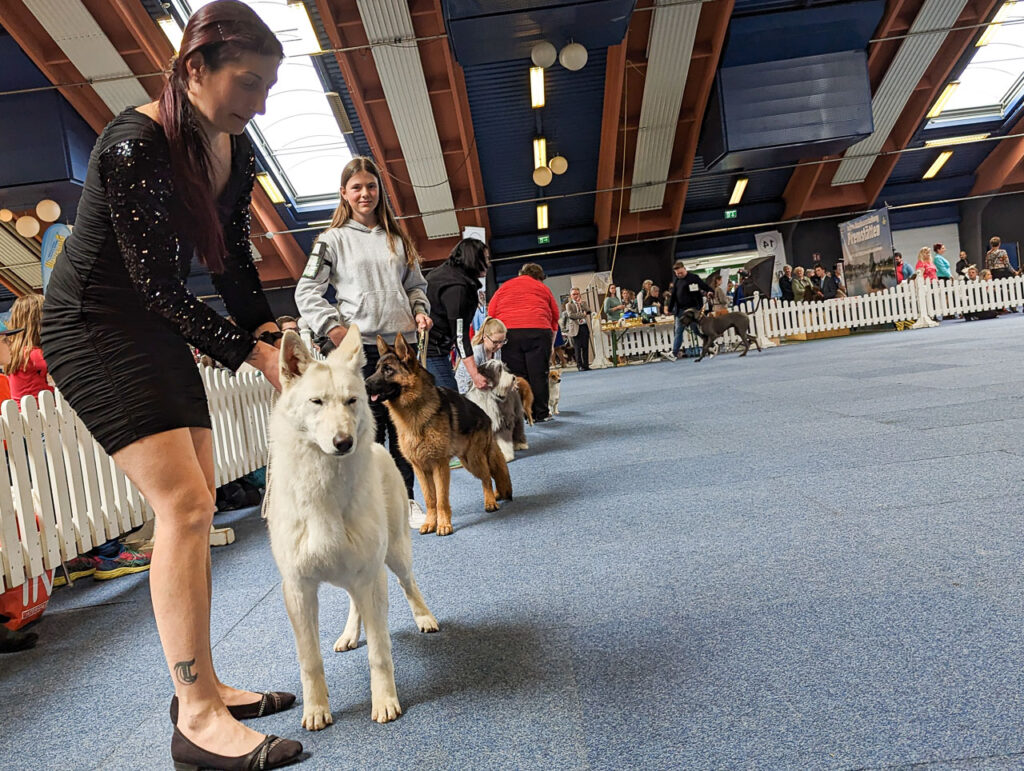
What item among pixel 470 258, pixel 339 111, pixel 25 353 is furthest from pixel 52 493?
pixel 339 111

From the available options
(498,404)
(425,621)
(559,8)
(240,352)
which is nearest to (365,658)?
(425,621)

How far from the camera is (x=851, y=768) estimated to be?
127 centimetres

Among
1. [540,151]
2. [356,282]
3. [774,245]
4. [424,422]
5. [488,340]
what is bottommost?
[424,422]

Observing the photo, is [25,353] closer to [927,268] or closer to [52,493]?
[52,493]

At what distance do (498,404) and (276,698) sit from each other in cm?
407

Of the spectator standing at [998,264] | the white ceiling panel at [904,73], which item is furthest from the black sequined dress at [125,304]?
the spectator standing at [998,264]

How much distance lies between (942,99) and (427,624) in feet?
63.4

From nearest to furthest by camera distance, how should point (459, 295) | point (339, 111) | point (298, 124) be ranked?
1. point (459, 295)
2. point (339, 111)
3. point (298, 124)

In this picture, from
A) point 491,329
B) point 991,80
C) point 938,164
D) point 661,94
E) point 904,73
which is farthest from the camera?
point 938,164

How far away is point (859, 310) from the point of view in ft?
55.4

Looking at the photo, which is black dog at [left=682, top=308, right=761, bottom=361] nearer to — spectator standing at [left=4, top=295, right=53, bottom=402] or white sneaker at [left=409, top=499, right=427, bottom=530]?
white sneaker at [left=409, top=499, right=427, bottom=530]

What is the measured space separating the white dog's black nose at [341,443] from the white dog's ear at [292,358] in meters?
0.20

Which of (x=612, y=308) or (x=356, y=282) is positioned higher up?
(x=612, y=308)

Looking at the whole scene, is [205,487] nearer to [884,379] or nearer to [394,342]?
[394,342]
